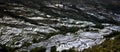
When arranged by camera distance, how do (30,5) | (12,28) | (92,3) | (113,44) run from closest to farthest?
1. (113,44)
2. (12,28)
3. (30,5)
4. (92,3)

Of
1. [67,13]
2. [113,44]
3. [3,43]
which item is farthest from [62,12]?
[113,44]

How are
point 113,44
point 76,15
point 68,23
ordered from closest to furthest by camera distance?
1. point 113,44
2. point 68,23
3. point 76,15

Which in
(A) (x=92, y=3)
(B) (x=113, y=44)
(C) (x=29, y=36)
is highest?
(B) (x=113, y=44)

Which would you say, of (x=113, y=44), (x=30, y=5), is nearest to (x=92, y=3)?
(x=30, y=5)

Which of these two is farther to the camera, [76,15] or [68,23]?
[76,15]

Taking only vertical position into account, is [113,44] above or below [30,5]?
above

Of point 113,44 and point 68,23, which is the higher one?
point 113,44

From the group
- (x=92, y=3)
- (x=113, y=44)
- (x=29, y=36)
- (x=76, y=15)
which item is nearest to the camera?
(x=113, y=44)

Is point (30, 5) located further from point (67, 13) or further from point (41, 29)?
point (41, 29)

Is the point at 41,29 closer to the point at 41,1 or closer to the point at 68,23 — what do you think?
the point at 68,23
